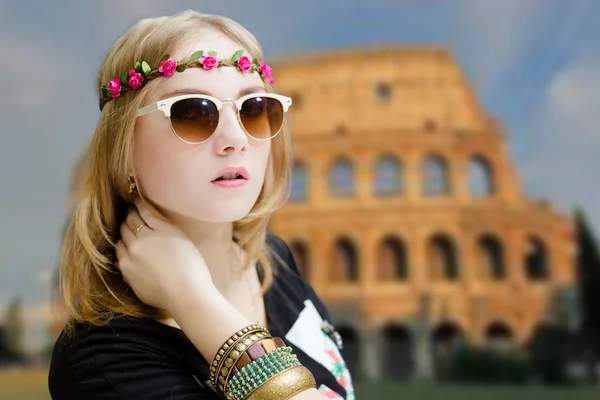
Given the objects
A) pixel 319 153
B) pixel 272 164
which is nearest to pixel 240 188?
pixel 272 164

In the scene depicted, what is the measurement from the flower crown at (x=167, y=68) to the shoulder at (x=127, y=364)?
43 centimetres

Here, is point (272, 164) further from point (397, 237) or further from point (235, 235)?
point (397, 237)

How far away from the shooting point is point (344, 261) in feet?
42.5

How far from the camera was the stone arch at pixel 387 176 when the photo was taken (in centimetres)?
1305

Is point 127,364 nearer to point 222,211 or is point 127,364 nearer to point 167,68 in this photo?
point 222,211

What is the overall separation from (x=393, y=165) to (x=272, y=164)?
39.5 ft

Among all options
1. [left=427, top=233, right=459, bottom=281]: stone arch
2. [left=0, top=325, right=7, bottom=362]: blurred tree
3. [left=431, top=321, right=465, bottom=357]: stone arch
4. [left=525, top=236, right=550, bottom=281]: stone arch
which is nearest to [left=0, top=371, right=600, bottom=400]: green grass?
[left=0, top=325, right=7, bottom=362]: blurred tree

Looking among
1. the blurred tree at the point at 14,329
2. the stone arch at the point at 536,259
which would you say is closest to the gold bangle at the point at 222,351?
the blurred tree at the point at 14,329

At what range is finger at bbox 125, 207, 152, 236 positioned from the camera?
1070mm

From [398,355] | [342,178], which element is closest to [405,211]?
[342,178]

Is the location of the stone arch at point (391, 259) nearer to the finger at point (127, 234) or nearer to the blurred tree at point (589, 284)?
the blurred tree at point (589, 284)

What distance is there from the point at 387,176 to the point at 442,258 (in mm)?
2195

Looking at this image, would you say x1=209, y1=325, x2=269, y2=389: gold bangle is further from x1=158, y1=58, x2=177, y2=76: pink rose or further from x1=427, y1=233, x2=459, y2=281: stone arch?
x1=427, y1=233, x2=459, y2=281: stone arch

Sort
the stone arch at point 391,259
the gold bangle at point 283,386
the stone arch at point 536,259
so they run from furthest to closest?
the stone arch at point 391,259, the stone arch at point 536,259, the gold bangle at point 283,386
